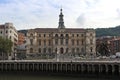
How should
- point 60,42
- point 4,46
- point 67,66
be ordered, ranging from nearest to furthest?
point 67,66
point 4,46
point 60,42

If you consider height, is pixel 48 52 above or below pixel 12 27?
below

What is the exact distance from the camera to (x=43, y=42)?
6462 inches

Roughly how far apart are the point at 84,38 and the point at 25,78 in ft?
286

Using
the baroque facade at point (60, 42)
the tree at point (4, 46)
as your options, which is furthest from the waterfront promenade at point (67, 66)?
the baroque facade at point (60, 42)

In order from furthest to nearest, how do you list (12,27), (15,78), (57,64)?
(12,27)
(57,64)
(15,78)

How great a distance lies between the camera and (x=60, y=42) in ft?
535

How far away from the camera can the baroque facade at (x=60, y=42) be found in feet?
533

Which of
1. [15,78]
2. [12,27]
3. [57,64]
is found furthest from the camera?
[12,27]

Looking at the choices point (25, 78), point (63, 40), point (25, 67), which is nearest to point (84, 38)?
point (63, 40)

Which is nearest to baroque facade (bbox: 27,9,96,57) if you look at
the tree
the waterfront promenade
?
the tree

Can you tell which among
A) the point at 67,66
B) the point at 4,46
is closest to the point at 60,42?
the point at 4,46

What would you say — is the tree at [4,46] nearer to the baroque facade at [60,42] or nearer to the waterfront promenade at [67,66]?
the waterfront promenade at [67,66]

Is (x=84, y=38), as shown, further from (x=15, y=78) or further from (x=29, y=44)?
(x=15, y=78)

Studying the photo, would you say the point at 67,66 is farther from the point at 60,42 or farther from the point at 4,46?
the point at 60,42
